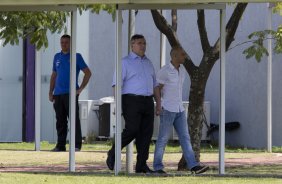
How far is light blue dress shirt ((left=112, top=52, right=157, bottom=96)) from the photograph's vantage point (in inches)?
514

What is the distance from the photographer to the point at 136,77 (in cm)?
1309

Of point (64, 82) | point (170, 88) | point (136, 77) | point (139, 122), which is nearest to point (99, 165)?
point (64, 82)

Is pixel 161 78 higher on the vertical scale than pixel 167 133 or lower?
higher

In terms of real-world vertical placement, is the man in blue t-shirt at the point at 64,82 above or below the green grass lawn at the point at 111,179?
above

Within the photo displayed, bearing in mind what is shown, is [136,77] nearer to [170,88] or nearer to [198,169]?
[170,88]

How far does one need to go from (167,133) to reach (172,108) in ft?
1.25

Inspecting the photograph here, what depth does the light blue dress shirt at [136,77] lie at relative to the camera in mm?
13062

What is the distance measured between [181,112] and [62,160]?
3.77 metres

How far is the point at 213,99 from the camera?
2323 cm

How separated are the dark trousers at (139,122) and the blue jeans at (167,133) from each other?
0.18 m

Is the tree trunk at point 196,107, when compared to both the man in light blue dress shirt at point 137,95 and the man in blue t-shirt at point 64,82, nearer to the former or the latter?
the man in light blue dress shirt at point 137,95

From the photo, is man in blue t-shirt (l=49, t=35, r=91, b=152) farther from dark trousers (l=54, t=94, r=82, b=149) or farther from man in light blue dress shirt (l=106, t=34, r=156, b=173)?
man in light blue dress shirt (l=106, t=34, r=156, b=173)

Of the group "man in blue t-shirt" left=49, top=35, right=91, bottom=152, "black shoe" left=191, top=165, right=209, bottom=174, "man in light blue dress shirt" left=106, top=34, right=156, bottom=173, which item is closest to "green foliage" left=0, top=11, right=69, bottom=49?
"man in blue t-shirt" left=49, top=35, right=91, bottom=152

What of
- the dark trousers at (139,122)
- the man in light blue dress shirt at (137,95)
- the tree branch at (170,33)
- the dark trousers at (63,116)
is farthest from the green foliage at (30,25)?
the dark trousers at (139,122)
